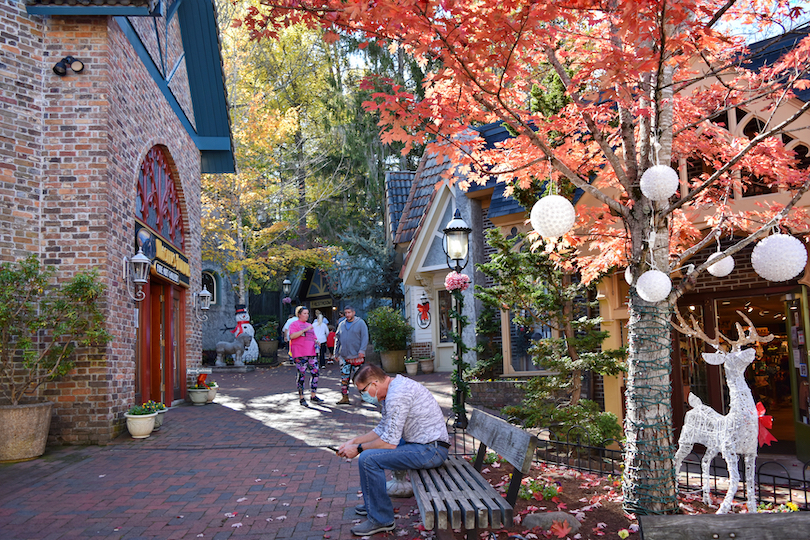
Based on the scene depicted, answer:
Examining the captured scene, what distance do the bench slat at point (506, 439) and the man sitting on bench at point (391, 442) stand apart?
0.39 meters

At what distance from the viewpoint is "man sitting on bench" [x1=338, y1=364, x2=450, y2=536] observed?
14.4ft

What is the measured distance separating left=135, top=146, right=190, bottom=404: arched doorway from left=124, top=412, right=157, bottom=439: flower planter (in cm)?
172

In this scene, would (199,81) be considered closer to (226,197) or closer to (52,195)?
(52,195)

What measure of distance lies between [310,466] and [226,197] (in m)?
16.8

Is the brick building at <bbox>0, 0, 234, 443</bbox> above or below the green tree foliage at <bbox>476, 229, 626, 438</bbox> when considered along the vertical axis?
above

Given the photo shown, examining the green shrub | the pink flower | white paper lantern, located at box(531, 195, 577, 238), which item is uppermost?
white paper lantern, located at box(531, 195, 577, 238)

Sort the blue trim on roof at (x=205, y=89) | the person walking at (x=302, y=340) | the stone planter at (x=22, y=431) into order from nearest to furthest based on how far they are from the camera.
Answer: the stone planter at (x=22, y=431), the person walking at (x=302, y=340), the blue trim on roof at (x=205, y=89)

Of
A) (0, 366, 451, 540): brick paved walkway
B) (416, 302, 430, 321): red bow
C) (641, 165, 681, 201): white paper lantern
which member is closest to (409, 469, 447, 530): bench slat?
(0, 366, 451, 540): brick paved walkway

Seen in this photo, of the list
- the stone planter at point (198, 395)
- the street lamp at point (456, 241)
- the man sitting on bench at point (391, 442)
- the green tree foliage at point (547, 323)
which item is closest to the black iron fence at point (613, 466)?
the green tree foliage at point (547, 323)

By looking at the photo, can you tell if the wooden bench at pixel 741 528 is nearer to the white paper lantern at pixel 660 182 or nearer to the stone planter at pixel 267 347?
the white paper lantern at pixel 660 182

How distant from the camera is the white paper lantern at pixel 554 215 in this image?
171 inches

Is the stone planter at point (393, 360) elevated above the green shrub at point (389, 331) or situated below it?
below

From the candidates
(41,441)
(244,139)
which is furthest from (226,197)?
(41,441)

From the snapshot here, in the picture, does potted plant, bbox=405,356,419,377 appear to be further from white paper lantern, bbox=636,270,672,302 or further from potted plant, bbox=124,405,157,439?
white paper lantern, bbox=636,270,672,302
